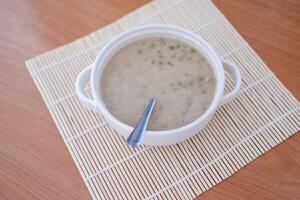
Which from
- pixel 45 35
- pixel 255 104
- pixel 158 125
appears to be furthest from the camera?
pixel 45 35

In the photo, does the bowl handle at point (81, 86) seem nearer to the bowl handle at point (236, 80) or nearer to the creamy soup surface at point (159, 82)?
the creamy soup surface at point (159, 82)

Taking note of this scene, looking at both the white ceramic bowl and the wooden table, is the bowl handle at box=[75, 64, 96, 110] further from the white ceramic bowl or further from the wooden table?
the wooden table

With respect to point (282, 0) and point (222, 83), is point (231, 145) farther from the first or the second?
point (282, 0)

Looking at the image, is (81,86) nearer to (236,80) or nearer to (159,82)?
(159,82)

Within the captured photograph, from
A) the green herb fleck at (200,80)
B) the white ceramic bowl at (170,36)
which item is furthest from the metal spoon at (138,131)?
the green herb fleck at (200,80)

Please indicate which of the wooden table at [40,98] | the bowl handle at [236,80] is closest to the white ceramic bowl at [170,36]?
the bowl handle at [236,80]

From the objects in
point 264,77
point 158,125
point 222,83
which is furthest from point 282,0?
point 158,125

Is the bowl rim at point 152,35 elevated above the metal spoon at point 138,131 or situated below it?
above
